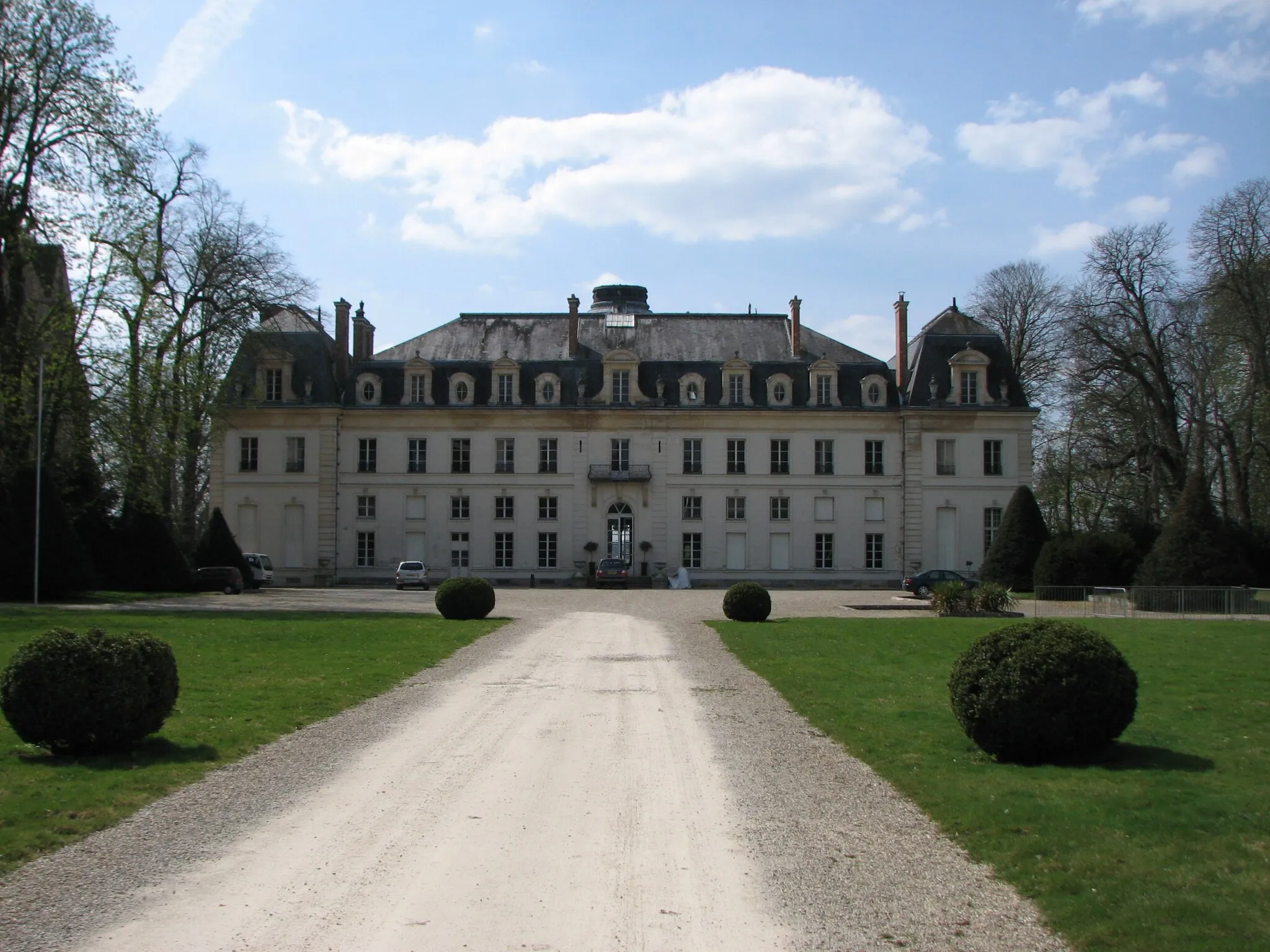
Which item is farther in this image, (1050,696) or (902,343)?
(902,343)

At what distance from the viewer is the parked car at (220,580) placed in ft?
133

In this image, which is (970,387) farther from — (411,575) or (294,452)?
(294,452)

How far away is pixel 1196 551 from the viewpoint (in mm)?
32938

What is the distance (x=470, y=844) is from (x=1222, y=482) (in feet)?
145

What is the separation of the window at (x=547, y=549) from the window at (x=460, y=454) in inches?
183

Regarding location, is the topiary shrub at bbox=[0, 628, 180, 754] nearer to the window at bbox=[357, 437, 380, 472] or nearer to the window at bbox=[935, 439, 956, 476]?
the window at bbox=[357, 437, 380, 472]

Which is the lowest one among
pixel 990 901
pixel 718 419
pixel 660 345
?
pixel 990 901

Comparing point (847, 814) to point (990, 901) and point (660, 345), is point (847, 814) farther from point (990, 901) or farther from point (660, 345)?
point (660, 345)

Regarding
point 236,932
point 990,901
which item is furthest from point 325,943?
point 990,901

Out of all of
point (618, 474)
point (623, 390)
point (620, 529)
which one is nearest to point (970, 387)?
point (623, 390)

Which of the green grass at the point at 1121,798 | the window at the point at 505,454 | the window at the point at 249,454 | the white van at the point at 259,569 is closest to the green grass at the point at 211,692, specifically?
the green grass at the point at 1121,798

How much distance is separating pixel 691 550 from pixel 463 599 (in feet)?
84.6

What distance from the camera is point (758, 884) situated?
652 cm

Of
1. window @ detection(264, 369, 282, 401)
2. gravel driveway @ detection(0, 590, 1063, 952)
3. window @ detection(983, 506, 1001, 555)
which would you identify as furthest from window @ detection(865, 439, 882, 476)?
gravel driveway @ detection(0, 590, 1063, 952)
